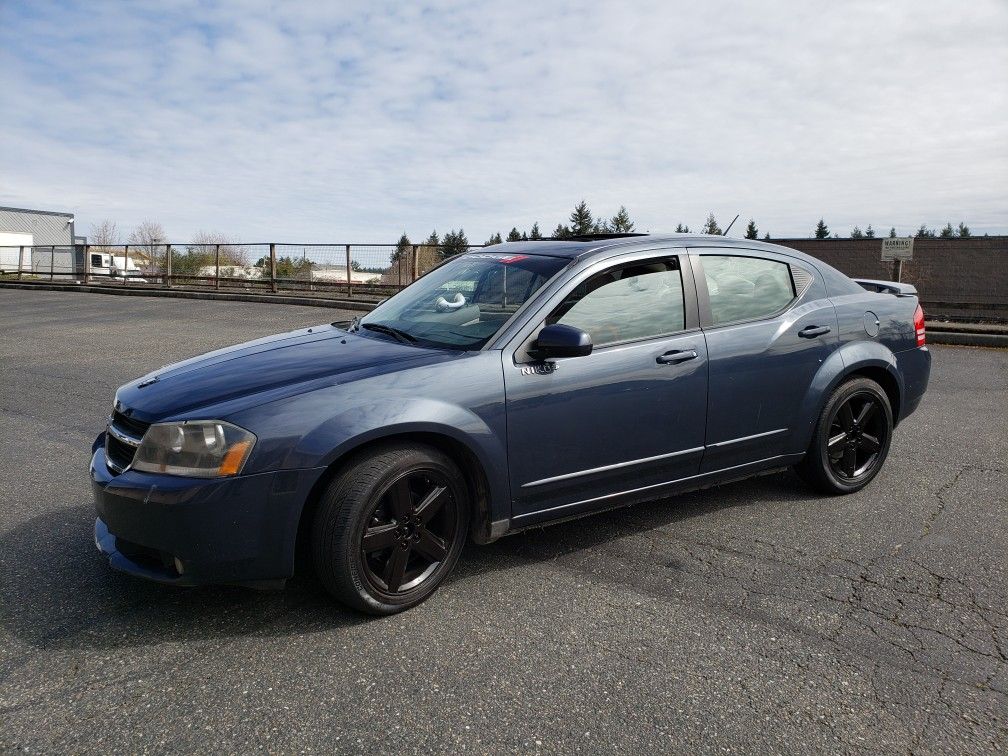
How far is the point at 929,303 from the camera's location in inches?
578

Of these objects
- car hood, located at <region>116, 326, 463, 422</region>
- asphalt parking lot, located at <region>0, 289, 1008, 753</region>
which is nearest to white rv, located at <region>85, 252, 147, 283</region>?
asphalt parking lot, located at <region>0, 289, 1008, 753</region>

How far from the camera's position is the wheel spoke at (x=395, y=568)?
310 cm

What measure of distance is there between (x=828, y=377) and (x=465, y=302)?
2.15 metres

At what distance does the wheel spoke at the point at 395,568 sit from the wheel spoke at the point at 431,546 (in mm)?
72

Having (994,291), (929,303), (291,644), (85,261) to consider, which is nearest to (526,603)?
(291,644)

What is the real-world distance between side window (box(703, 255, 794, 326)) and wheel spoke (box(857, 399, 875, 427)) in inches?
33.6

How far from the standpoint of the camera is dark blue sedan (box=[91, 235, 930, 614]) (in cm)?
290

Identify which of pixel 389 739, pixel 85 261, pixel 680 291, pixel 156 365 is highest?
pixel 85 261

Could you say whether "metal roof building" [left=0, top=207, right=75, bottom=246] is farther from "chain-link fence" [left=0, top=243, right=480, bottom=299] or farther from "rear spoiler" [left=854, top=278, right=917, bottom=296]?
"rear spoiler" [left=854, top=278, right=917, bottom=296]

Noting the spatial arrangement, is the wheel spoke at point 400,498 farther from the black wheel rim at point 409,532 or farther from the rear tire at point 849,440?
the rear tire at point 849,440

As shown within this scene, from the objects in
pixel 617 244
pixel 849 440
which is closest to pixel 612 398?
pixel 617 244

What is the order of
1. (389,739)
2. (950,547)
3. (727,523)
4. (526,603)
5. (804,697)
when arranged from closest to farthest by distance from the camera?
(389,739)
(804,697)
(526,603)
(950,547)
(727,523)

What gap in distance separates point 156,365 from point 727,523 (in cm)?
800

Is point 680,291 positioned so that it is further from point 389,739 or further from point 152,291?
point 152,291
